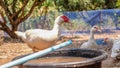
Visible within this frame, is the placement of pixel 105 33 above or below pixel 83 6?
below

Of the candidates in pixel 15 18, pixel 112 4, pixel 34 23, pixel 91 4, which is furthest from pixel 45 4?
pixel 112 4

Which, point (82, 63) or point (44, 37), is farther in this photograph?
point (44, 37)

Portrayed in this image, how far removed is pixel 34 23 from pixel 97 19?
145 inches

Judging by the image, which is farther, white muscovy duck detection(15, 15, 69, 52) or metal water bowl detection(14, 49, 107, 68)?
white muscovy duck detection(15, 15, 69, 52)

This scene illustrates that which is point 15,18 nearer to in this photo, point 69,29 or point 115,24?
point 69,29

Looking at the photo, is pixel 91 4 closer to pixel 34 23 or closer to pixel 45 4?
pixel 45 4

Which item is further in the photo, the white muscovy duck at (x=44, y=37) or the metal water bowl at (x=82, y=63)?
the white muscovy duck at (x=44, y=37)

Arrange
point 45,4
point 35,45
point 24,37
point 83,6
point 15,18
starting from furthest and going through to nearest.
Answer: point 83,6, point 45,4, point 15,18, point 24,37, point 35,45

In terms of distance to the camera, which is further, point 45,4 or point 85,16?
point 45,4

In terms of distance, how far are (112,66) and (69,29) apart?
35.7 ft

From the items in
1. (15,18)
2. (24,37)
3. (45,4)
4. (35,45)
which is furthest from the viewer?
(45,4)

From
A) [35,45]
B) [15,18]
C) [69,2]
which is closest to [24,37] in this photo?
[35,45]

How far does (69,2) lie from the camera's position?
24484 millimetres

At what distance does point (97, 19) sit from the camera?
58.6 feet
